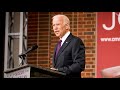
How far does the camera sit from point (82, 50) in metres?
3.73

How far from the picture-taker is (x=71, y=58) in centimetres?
369

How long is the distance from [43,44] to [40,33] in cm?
18

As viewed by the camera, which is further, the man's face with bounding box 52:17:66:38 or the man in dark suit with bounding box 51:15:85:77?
the man's face with bounding box 52:17:66:38

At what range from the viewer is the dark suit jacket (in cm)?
351

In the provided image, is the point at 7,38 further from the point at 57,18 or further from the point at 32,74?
the point at 32,74

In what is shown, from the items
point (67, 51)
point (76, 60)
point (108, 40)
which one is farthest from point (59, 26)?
point (108, 40)

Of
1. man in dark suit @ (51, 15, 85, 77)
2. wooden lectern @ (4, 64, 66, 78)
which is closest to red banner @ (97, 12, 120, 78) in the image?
man in dark suit @ (51, 15, 85, 77)

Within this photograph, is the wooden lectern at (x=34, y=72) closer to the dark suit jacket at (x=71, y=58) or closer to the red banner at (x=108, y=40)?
the dark suit jacket at (x=71, y=58)

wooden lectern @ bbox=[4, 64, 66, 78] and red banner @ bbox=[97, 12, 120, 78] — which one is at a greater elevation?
red banner @ bbox=[97, 12, 120, 78]

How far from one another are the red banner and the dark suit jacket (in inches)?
51.7

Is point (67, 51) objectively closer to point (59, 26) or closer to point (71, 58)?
point (71, 58)

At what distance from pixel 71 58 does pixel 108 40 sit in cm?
153

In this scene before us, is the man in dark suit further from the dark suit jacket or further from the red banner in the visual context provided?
A: the red banner
